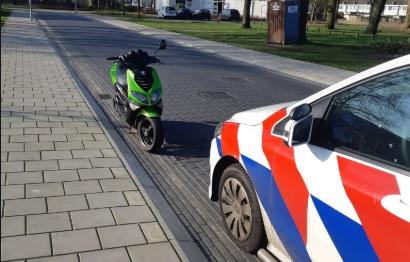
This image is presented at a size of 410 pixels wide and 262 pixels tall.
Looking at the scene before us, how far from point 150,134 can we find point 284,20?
17.9m

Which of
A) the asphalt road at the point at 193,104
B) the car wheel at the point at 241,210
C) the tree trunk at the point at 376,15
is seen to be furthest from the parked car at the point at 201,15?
the car wheel at the point at 241,210

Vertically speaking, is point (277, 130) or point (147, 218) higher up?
point (277, 130)

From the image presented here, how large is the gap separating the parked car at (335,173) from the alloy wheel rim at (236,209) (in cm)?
2

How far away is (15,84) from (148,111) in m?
4.80

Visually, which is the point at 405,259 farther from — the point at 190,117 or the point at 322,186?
the point at 190,117

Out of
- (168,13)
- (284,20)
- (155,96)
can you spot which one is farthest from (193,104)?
(168,13)

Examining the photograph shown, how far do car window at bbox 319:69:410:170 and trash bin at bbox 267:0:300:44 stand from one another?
20627 millimetres

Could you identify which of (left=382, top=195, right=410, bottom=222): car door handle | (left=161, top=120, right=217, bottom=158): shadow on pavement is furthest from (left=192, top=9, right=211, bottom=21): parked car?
(left=382, top=195, right=410, bottom=222): car door handle

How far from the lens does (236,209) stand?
3855 millimetres

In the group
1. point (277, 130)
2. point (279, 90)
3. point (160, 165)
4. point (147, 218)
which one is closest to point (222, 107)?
point (279, 90)

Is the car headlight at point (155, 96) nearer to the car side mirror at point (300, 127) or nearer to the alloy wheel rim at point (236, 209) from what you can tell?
the alloy wheel rim at point (236, 209)

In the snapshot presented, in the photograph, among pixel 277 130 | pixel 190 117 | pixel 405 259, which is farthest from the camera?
pixel 190 117

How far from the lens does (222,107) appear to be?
937cm

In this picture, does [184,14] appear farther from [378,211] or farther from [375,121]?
[378,211]
